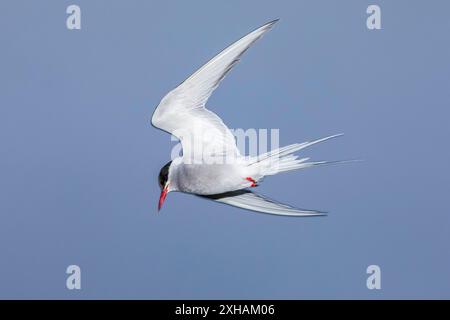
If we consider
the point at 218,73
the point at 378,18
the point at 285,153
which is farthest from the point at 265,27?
the point at 378,18

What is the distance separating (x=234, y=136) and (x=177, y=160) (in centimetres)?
36

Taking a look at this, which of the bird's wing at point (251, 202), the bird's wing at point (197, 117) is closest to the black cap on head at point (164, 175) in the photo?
the bird's wing at point (197, 117)

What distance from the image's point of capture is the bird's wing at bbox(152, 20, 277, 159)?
12.7 ft

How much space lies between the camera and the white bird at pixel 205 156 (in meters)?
3.99

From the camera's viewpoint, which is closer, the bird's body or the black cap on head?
the bird's body

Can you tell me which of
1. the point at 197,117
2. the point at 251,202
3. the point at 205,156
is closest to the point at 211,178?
the point at 205,156

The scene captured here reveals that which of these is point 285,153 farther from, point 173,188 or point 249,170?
point 173,188

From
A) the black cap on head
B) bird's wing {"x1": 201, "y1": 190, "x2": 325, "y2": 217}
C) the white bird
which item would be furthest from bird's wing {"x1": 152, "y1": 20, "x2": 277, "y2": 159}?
bird's wing {"x1": 201, "y1": 190, "x2": 325, "y2": 217}

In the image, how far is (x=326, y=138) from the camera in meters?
3.63

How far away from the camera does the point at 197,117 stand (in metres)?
4.18

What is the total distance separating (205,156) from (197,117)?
8.9 inches

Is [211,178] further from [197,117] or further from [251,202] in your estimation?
[251,202]

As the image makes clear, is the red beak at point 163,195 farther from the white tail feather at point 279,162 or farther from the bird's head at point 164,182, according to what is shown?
the white tail feather at point 279,162

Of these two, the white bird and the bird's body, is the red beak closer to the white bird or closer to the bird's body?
the white bird
